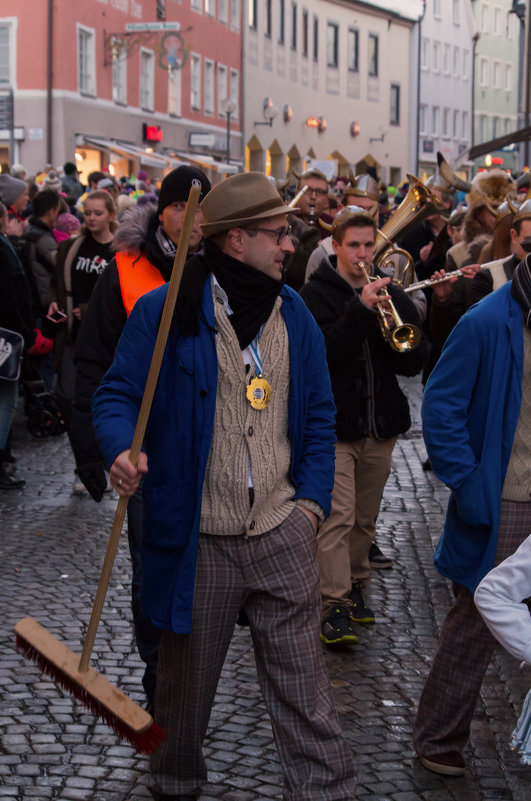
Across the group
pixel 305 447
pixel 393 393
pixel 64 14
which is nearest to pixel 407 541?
pixel 393 393

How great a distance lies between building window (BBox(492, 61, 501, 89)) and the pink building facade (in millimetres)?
41720

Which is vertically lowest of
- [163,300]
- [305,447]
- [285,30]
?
[305,447]

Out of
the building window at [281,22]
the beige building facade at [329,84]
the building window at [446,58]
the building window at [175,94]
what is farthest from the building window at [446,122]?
the building window at [175,94]

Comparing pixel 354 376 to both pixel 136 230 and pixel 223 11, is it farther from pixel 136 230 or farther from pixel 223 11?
pixel 223 11

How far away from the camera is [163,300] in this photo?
3936 mm

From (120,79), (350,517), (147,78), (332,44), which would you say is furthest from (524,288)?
(332,44)

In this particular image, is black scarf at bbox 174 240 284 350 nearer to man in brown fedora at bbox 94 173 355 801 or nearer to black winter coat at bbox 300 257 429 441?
man in brown fedora at bbox 94 173 355 801

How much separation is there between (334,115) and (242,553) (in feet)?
187

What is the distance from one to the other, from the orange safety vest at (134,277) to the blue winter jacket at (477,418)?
1.10 metres

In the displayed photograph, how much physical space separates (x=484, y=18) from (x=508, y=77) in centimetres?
428

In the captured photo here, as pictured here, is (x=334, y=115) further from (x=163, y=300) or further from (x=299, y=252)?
(x=163, y=300)

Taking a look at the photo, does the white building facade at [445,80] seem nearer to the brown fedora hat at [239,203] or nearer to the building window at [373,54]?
the building window at [373,54]

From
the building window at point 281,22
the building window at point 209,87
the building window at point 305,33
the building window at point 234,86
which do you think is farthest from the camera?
the building window at point 305,33

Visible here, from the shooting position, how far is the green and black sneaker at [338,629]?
5977 mm
